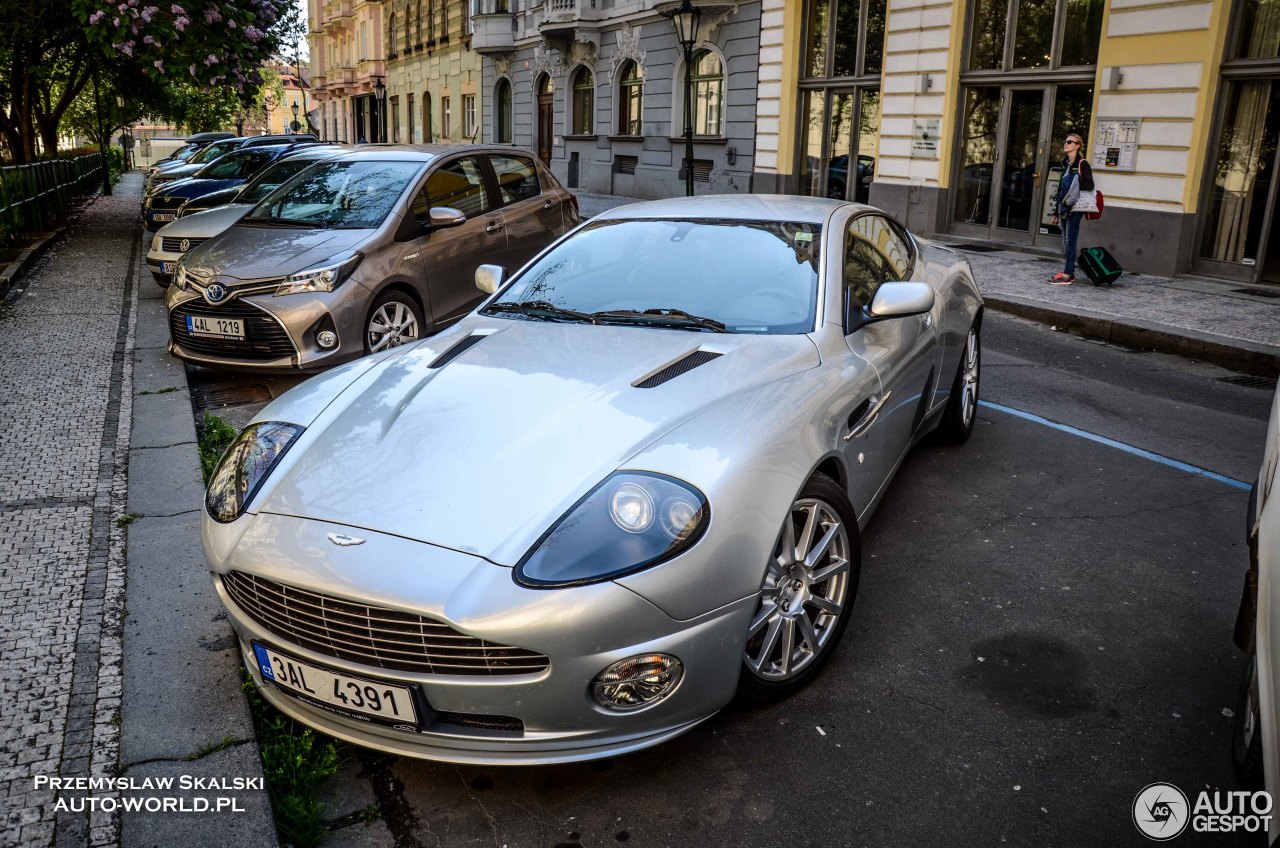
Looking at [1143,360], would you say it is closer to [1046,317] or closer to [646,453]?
[1046,317]

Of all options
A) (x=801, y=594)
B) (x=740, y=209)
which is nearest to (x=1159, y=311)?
(x=740, y=209)

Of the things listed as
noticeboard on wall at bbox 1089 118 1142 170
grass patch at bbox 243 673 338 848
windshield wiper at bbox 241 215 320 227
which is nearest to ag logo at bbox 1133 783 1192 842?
grass patch at bbox 243 673 338 848

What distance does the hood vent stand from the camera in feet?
10.9

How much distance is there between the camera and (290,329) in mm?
6734

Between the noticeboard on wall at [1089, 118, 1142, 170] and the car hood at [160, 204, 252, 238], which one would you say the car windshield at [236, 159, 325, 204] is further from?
the noticeboard on wall at [1089, 118, 1142, 170]

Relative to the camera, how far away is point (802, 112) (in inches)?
825

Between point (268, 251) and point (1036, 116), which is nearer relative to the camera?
point (268, 251)

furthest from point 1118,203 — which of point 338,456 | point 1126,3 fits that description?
point 338,456

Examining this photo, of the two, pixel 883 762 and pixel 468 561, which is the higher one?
pixel 468 561

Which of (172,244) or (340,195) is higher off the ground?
(340,195)

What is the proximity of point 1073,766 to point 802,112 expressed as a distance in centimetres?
1962

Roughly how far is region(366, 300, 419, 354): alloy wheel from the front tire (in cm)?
461

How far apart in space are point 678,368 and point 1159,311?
28.7 feet

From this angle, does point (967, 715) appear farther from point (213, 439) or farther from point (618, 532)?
point (213, 439)
